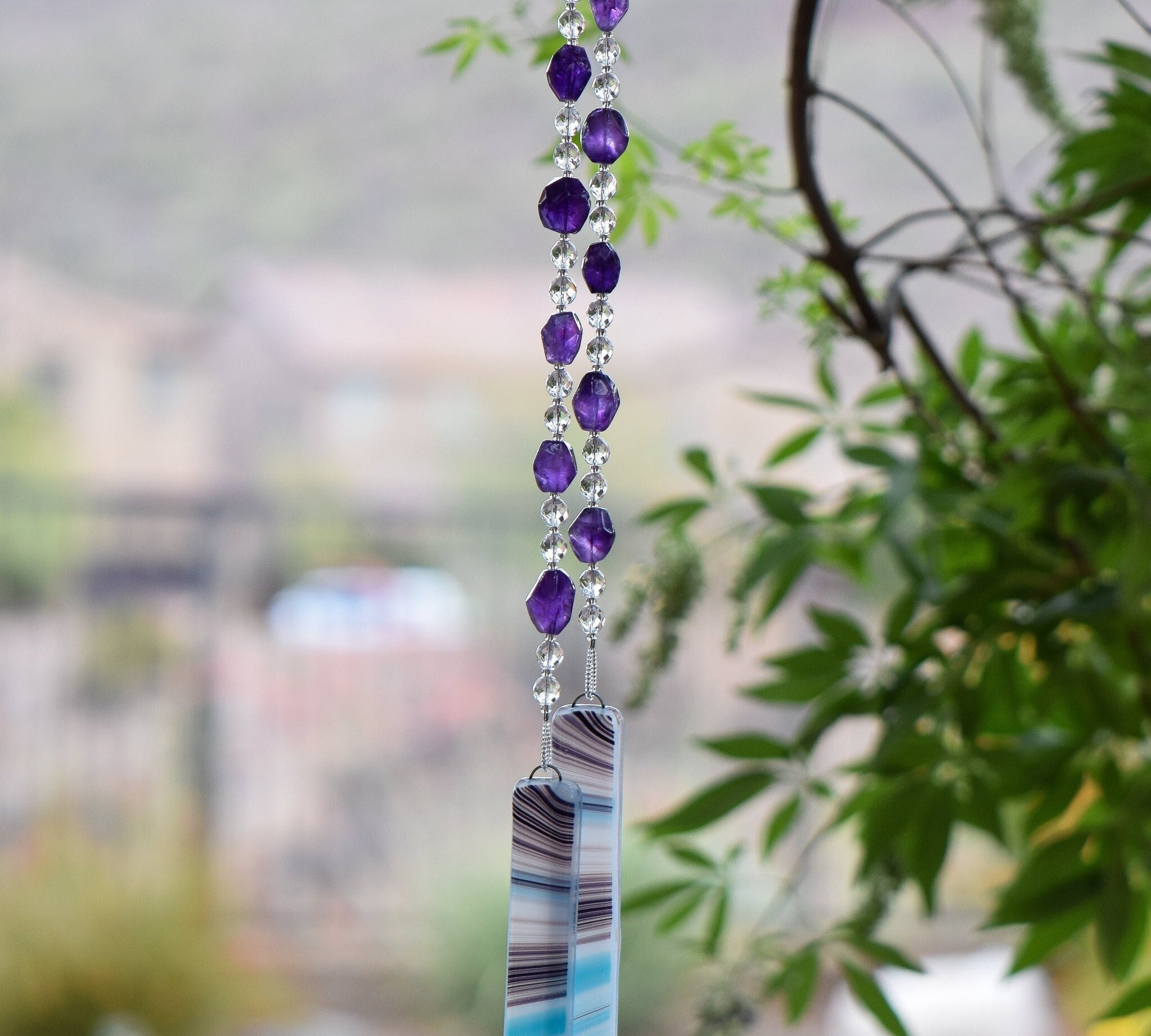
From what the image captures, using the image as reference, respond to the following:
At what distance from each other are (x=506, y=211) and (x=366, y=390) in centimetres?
121

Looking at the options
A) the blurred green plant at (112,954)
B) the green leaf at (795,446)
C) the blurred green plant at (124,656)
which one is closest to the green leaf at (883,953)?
the green leaf at (795,446)

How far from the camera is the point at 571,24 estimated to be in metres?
0.29

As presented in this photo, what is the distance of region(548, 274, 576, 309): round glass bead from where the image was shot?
29 centimetres

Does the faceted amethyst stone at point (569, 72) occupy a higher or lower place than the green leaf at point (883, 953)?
higher

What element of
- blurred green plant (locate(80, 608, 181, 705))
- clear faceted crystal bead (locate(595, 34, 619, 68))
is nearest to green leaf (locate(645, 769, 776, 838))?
clear faceted crystal bead (locate(595, 34, 619, 68))

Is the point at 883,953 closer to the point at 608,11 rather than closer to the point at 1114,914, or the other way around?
the point at 1114,914

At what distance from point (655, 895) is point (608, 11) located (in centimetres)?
37

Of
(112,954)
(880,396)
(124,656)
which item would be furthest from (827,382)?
(124,656)

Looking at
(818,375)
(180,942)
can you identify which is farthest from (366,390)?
(818,375)

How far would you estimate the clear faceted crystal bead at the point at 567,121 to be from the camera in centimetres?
29

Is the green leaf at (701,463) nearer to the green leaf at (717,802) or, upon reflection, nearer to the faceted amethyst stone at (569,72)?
the green leaf at (717,802)

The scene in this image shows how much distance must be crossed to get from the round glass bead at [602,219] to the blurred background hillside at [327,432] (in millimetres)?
2723

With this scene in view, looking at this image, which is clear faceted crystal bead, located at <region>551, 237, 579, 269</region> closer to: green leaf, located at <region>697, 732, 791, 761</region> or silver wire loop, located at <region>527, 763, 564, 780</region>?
silver wire loop, located at <region>527, 763, 564, 780</region>

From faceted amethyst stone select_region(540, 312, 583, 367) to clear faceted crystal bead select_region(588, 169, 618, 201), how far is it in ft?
0.10
